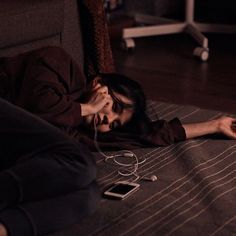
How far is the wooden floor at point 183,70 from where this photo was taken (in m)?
2.82

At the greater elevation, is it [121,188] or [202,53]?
[121,188]

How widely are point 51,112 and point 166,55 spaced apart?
1782 millimetres

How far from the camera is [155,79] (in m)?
3.12

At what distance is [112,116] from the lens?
6.53ft

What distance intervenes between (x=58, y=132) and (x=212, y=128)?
74 centimetres

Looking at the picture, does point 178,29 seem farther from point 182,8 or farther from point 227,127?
point 227,127

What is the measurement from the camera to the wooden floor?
282cm

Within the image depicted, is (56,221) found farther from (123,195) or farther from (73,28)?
(73,28)

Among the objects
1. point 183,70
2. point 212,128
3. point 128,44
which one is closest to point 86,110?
point 212,128

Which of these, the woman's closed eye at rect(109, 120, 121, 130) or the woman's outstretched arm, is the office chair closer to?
the woman's outstretched arm

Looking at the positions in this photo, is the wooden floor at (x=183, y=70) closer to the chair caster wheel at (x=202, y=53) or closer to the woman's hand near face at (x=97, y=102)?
the chair caster wheel at (x=202, y=53)

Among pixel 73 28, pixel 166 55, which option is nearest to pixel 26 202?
pixel 73 28

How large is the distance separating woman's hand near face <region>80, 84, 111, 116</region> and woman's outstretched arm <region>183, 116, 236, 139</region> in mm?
341

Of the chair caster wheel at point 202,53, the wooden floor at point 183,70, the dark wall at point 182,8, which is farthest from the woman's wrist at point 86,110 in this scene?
the dark wall at point 182,8
